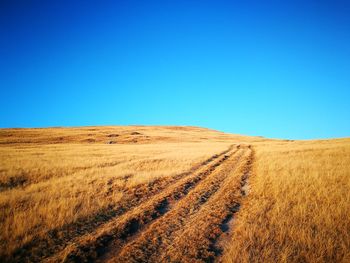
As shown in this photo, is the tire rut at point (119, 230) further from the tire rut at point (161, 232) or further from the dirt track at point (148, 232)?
the tire rut at point (161, 232)

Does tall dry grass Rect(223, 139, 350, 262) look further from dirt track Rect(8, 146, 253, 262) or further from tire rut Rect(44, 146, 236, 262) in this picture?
tire rut Rect(44, 146, 236, 262)

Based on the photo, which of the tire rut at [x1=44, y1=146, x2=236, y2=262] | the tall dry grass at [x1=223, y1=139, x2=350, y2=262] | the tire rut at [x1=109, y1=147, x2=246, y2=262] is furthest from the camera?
the tire rut at [x1=44, y1=146, x2=236, y2=262]

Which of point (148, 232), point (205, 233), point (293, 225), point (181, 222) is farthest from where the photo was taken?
point (181, 222)

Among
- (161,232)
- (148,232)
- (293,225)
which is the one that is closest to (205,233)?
(161,232)

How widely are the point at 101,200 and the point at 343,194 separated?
32.7 ft

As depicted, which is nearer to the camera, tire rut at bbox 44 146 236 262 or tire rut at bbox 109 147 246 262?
tire rut at bbox 109 147 246 262

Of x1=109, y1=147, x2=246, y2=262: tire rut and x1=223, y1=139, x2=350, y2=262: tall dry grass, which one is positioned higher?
x1=223, y1=139, x2=350, y2=262: tall dry grass

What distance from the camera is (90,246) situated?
16.6 feet

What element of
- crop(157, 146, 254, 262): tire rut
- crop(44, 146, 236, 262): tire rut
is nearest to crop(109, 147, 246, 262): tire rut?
crop(157, 146, 254, 262): tire rut

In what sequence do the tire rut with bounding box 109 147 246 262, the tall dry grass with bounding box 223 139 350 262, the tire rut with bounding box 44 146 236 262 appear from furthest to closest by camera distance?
1. the tire rut with bounding box 44 146 236 262
2. the tire rut with bounding box 109 147 246 262
3. the tall dry grass with bounding box 223 139 350 262

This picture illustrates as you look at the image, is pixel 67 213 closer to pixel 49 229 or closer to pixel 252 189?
pixel 49 229

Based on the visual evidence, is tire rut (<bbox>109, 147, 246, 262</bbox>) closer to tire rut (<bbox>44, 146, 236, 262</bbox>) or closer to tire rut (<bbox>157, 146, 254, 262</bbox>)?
tire rut (<bbox>157, 146, 254, 262</bbox>)

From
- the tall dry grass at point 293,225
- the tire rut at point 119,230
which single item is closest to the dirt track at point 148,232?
the tire rut at point 119,230

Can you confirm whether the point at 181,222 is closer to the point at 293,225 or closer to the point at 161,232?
the point at 161,232
